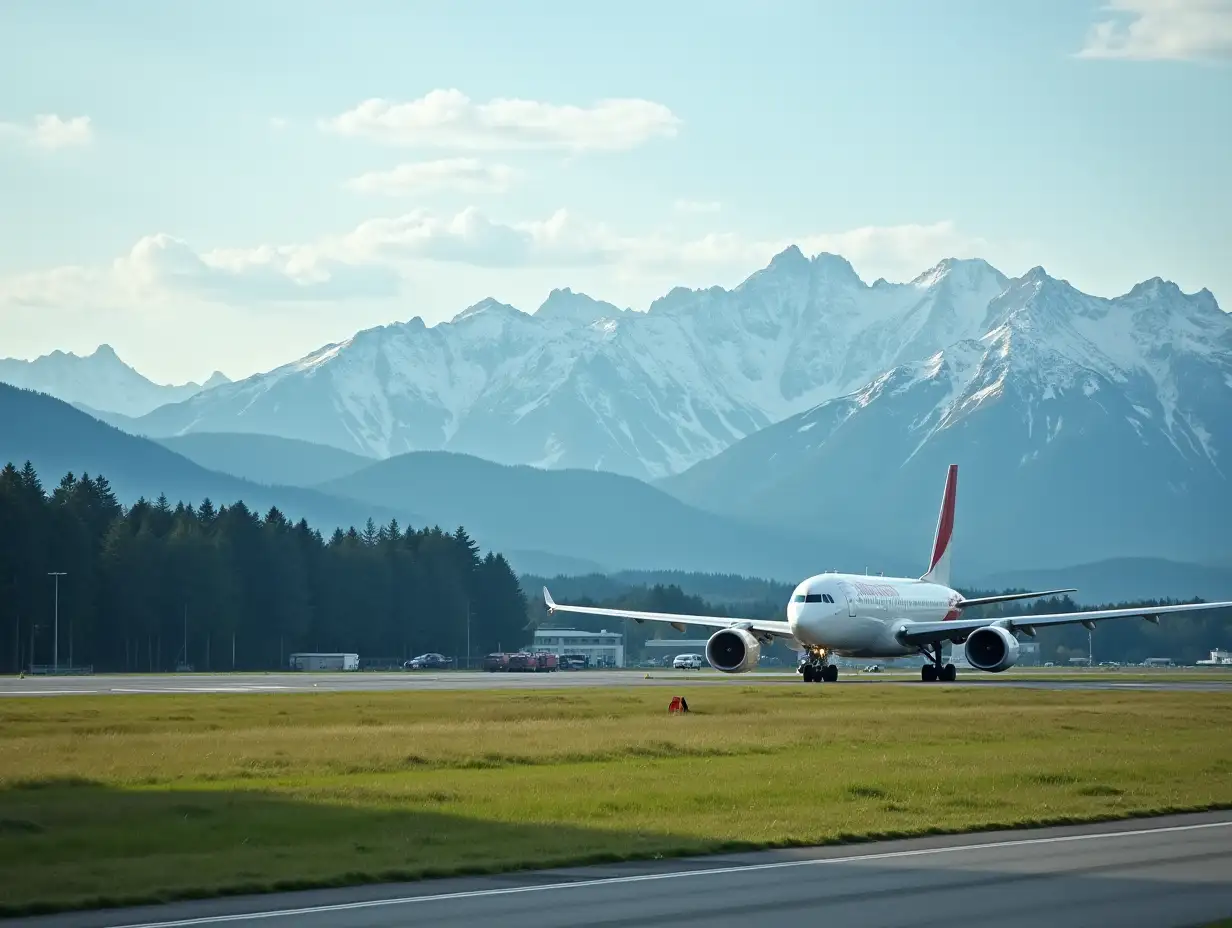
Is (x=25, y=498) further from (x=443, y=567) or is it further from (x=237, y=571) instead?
(x=443, y=567)

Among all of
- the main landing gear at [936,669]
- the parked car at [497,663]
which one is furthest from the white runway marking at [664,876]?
the parked car at [497,663]

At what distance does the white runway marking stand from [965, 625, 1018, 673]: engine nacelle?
56130mm

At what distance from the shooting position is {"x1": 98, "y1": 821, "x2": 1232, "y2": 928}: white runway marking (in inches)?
836

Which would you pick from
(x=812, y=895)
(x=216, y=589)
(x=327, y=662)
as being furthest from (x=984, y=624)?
(x=216, y=589)

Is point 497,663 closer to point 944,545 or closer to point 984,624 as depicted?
point 944,545

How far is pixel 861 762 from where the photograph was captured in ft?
131

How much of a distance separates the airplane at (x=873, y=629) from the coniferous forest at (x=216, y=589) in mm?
53527

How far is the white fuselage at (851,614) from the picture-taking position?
271 feet

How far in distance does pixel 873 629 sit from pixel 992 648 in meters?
6.10

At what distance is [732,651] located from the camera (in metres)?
88.3

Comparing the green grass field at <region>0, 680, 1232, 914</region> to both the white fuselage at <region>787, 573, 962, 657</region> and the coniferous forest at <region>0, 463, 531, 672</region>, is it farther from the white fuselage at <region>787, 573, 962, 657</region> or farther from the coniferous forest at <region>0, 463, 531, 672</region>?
the coniferous forest at <region>0, 463, 531, 672</region>

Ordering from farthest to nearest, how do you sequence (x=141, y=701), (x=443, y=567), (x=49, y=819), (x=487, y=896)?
(x=443, y=567) < (x=141, y=701) < (x=49, y=819) < (x=487, y=896)

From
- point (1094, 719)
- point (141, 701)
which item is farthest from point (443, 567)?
point (1094, 719)

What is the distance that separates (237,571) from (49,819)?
122973 mm
